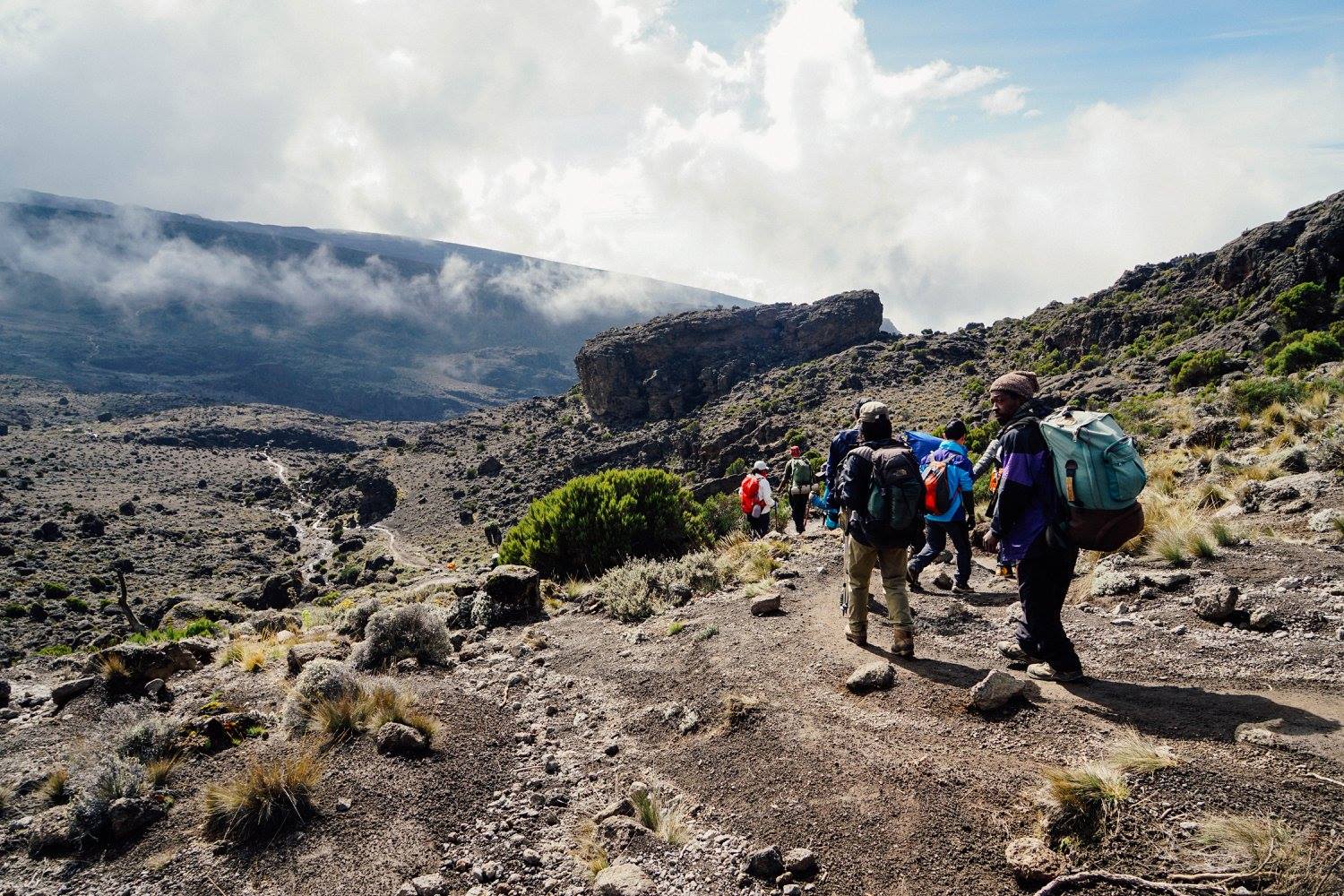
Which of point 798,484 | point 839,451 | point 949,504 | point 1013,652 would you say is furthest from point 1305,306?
point 1013,652

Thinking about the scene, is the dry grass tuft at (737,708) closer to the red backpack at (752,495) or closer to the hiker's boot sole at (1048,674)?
the hiker's boot sole at (1048,674)

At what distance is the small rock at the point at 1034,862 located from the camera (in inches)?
105

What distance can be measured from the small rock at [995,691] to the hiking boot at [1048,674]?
0.48 meters

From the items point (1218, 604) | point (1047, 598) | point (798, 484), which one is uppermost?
point (798, 484)

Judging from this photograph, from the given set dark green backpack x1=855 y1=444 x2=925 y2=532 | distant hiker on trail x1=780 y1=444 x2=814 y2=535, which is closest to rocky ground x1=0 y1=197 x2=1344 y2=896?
distant hiker on trail x1=780 y1=444 x2=814 y2=535

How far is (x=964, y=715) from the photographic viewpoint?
Answer: 13.5 ft

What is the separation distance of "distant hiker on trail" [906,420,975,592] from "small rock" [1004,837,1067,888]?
3.93 metres

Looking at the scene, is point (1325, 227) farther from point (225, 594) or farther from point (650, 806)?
point (225, 594)

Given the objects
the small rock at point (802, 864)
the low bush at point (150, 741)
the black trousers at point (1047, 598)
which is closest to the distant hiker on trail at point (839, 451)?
the black trousers at point (1047, 598)

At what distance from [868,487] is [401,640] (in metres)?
5.36

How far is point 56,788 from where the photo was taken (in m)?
4.89

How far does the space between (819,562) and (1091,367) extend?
123 ft

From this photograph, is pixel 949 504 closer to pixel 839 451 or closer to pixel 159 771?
pixel 839 451

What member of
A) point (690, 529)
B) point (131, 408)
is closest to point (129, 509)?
point (690, 529)
